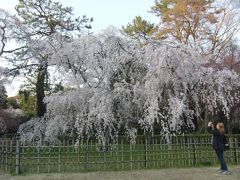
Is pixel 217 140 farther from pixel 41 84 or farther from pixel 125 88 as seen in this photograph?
pixel 41 84

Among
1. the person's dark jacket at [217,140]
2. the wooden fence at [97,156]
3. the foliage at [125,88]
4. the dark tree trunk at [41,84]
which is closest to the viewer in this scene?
the person's dark jacket at [217,140]

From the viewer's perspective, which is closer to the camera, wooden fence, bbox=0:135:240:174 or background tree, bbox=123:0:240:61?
wooden fence, bbox=0:135:240:174

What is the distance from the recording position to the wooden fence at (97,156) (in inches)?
378

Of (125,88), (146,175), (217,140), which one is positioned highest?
(125,88)

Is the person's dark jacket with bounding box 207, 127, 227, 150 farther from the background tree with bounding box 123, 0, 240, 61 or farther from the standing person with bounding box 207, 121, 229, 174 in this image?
the background tree with bounding box 123, 0, 240, 61

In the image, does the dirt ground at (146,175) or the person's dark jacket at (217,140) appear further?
the person's dark jacket at (217,140)

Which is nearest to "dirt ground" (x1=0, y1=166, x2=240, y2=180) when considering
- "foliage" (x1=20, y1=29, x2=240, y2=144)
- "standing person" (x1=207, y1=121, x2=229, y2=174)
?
"standing person" (x1=207, y1=121, x2=229, y2=174)

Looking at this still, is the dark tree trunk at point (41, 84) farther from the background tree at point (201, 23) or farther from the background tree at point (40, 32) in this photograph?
the background tree at point (201, 23)

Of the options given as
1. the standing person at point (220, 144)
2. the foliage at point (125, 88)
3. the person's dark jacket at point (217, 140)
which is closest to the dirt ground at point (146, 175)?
the standing person at point (220, 144)

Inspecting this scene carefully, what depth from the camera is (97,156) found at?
1002 cm

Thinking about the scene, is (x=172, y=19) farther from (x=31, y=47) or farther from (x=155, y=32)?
(x=31, y=47)

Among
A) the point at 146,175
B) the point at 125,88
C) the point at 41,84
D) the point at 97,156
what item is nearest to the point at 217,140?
the point at 146,175

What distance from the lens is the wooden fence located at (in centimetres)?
960

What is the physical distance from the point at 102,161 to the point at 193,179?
2924mm
